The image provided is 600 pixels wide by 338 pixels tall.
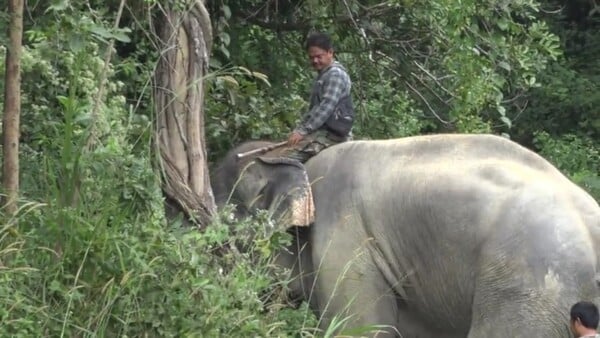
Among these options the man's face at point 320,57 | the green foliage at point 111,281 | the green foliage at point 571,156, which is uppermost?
the man's face at point 320,57

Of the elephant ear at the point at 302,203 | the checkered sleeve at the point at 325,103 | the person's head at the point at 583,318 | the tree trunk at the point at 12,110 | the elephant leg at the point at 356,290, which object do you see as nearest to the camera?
the tree trunk at the point at 12,110

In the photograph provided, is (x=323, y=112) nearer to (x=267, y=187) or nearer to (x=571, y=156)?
(x=267, y=187)

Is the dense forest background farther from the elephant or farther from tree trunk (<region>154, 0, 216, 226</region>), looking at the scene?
the elephant

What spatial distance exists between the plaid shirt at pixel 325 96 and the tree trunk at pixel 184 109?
1.13m

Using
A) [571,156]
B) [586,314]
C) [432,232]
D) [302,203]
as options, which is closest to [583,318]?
[586,314]

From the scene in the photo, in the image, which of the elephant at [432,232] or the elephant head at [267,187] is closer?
the elephant at [432,232]

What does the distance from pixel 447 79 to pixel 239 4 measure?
61.1 inches

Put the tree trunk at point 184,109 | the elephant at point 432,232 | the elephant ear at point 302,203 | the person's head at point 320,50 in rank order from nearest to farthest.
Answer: the tree trunk at point 184,109
the elephant at point 432,232
the elephant ear at point 302,203
the person's head at point 320,50

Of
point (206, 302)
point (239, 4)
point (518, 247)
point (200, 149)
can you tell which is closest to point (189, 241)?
point (206, 302)

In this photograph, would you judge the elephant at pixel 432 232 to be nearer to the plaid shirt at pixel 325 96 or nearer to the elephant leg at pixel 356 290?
the elephant leg at pixel 356 290

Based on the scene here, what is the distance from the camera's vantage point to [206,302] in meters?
5.74

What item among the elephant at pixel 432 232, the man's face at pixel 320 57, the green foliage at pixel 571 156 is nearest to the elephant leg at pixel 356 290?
the elephant at pixel 432 232

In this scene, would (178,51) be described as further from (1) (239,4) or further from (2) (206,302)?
(1) (239,4)

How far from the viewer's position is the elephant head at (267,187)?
7.76 m
